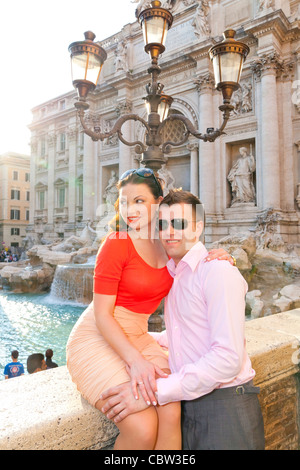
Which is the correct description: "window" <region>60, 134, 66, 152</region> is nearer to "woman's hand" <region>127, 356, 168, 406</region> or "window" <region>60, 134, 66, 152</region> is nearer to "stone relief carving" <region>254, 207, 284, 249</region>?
"stone relief carving" <region>254, 207, 284, 249</region>

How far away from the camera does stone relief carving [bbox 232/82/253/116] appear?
15.1m

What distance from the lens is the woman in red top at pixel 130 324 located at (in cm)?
139

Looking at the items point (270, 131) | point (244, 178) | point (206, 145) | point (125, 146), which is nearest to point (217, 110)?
point (206, 145)

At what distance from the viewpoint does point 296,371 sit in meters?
2.36

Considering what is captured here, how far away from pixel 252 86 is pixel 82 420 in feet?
54.3

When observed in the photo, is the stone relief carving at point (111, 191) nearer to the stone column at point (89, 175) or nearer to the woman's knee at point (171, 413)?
the stone column at point (89, 175)

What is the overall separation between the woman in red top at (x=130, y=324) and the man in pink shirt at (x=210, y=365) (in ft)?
0.25

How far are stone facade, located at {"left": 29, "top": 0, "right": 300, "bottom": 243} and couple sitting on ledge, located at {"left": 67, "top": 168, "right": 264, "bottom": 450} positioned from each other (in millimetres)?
12667

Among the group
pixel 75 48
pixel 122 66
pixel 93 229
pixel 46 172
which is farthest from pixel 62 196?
pixel 75 48

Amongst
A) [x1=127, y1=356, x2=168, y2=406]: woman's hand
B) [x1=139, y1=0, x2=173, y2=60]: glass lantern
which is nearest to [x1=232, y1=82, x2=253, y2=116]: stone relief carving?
[x1=139, y1=0, x2=173, y2=60]: glass lantern

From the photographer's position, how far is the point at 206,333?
1485 mm

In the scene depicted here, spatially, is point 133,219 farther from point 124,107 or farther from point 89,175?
point 89,175
